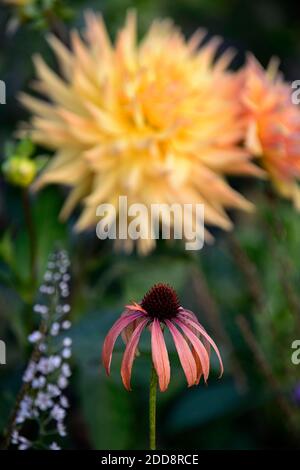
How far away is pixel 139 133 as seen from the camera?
49 cm

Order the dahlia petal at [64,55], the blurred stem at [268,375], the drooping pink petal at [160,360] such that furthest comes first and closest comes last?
the dahlia petal at [64,55]
the blurred stem at [268,375]
the drooping pink petal at [160,360]

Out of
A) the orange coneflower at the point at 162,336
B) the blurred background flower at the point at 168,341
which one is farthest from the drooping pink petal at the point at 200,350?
the blurred background flower at the point at 168,341

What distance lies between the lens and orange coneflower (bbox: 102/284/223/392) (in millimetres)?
253

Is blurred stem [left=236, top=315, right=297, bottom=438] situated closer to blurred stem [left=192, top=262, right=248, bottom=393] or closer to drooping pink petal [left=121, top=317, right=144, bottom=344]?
blurred stem [left=192, top=262, right=248, bottom=393]

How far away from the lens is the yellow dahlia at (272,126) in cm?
49

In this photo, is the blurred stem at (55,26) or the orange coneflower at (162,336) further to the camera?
the blurred stem at (55,26)

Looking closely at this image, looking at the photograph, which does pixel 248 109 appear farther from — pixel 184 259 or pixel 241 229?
pixel 241 229

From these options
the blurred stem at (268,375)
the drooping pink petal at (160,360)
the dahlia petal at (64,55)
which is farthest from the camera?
the dahlia petal at (64,55)

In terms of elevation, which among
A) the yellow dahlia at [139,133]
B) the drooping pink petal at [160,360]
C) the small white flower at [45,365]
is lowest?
the drooping pink petal at [160,360]

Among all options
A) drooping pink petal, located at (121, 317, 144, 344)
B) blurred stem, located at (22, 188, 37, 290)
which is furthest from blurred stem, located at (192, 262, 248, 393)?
drooping pink petal, located at (121, 317, 144, 344)

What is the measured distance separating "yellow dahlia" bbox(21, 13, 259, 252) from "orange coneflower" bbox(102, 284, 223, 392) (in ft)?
0.65

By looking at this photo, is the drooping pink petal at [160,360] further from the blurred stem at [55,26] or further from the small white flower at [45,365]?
the blurred stem at [55,26]

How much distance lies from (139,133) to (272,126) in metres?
0.07
